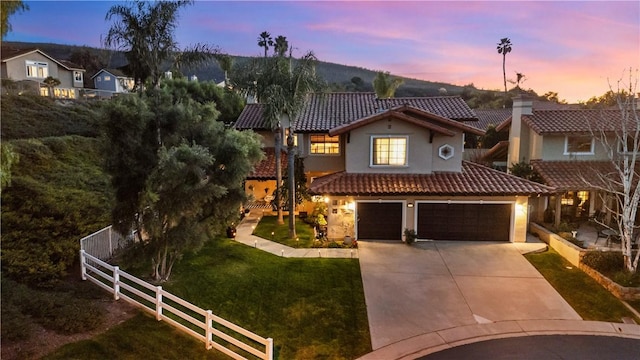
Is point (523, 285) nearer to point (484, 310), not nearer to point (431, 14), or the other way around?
point (484, 310)

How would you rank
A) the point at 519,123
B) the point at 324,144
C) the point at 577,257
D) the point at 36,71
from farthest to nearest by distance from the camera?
1. the point at 36,71
2. the point at 519,123
3. the point at 324,144
4. the point at 577,257

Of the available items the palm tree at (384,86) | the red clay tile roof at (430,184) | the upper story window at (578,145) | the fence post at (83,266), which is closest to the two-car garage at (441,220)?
the red clay tile roof at (430,184)

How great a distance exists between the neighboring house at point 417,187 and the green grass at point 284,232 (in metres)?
1.40

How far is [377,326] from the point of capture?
11.8 meters

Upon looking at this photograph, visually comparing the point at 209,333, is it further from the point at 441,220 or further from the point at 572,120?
the point at 572,120

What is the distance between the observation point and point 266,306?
→ 12.9 meters

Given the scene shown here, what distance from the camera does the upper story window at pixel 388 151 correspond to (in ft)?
66.2

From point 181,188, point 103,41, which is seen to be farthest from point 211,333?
point 103,41

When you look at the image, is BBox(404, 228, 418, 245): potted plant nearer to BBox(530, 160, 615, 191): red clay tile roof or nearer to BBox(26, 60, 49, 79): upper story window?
BBox(530, 160, 615, 191): red clay tile roof

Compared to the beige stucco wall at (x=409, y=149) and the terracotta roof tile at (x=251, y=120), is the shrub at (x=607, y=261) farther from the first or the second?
the terracotta roof tile at (x=251, y=120)

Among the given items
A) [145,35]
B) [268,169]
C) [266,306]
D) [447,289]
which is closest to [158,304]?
[266,306]

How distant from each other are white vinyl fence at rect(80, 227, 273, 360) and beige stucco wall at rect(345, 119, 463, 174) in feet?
37.3

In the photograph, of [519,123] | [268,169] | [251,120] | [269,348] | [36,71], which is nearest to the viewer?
[269,348]

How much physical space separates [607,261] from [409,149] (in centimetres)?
941
